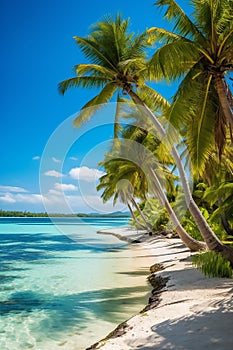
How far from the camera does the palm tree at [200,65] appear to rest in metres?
8.10

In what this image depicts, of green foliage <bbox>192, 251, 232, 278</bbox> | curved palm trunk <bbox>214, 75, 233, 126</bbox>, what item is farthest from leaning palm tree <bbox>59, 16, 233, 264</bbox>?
green foliage <bbox>192, 251, 232, 278</bbox>

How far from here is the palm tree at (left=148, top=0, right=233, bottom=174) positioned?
810 cm

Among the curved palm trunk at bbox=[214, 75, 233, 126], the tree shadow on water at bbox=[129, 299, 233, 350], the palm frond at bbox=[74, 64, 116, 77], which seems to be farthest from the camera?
the palm frond at bbox=[74, 64, 116, 77]

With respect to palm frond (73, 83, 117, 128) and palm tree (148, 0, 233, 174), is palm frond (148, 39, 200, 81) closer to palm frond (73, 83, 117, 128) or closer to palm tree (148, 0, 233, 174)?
palm tree (148, 0, 233, 174)

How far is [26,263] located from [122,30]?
34.5 ft

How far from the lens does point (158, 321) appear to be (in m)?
5.30

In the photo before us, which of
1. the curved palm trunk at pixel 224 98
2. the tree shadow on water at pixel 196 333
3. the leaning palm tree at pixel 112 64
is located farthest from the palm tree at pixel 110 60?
the tree shadow on water at pixel 196 333

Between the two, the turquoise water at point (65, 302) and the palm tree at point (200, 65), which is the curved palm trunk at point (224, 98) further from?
the turquoise water at point (65, 302)

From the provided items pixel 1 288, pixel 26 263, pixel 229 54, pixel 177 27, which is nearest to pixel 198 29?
pixel 177 27

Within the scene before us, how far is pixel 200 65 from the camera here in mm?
8445

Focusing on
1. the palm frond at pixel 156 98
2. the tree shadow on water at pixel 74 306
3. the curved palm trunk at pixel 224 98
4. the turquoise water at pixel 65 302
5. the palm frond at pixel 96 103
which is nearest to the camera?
the turquoise water at pixel 65 302

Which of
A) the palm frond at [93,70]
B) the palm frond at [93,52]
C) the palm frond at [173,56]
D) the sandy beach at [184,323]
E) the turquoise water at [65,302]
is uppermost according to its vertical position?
the palm frond at [93,52]

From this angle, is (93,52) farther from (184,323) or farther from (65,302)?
(184,323)

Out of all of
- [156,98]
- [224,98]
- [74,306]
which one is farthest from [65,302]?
[156,98]
